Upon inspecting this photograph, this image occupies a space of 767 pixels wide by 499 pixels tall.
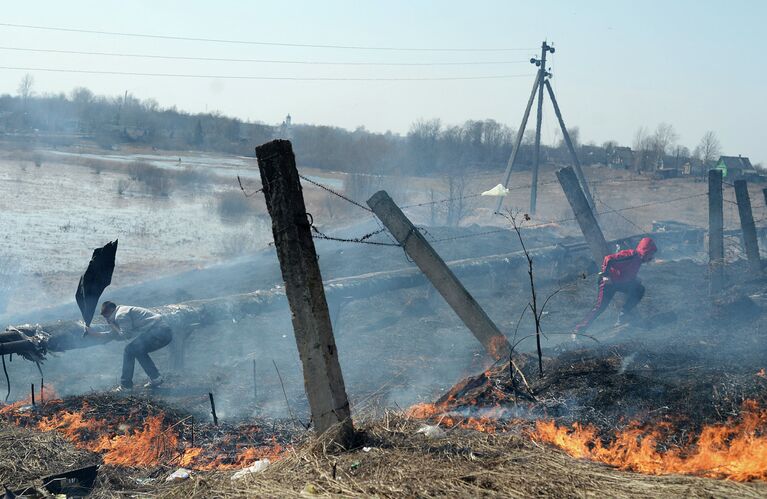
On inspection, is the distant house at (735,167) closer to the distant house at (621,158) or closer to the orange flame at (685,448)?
the distant house at (621,158)

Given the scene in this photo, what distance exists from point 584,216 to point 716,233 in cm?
340

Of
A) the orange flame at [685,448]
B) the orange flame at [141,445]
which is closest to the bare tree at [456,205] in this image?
the orange flame at [141,445]

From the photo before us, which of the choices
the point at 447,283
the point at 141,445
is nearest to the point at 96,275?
the point at 141,445

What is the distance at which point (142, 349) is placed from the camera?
9.67 metres

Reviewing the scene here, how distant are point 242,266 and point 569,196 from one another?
9.50 meters

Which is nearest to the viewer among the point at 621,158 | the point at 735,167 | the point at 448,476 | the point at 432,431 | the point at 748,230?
the point at 448,476

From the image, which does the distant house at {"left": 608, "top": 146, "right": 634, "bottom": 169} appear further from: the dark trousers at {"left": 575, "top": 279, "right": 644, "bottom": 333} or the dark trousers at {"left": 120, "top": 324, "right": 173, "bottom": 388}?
the dark trousers at {"left": 120, "top": 324, "right": 173, "bottom": 388}

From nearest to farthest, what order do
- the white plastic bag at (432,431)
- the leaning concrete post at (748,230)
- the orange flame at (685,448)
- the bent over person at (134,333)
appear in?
the orange flame at (685,448) → the white plastic bag at (432,431) → the bent over person at (134,333) → the leaning concrete post at (748,230)

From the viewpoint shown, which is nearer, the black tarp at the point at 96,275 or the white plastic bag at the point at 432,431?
the white plastic bag at the point at 432,431

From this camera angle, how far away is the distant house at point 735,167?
42.2m

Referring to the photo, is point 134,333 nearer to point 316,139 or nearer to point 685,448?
point 685,448

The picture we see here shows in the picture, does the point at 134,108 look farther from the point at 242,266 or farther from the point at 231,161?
the point at 242,266

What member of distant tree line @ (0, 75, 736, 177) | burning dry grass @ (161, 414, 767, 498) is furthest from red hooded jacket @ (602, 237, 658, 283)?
distant tree line @ (0, 75, 736, 177)

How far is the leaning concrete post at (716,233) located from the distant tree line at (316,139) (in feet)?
65.6
